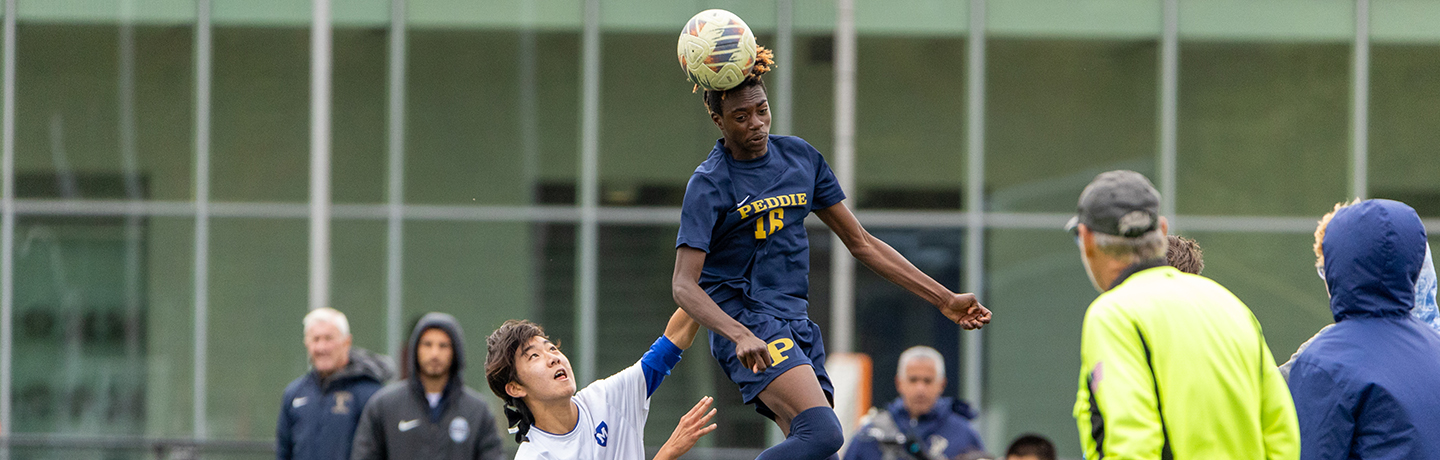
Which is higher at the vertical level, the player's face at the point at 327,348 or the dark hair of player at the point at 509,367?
the dark hair of player at the point at 509,367

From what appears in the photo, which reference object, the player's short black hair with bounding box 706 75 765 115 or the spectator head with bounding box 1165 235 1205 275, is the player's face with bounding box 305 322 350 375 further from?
the spectator head with bounding box 1165 235 1205 275

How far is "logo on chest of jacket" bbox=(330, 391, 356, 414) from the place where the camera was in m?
7.29

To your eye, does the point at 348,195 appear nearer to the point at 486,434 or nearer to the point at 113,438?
the point at 113,438

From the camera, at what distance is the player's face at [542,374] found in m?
4.18

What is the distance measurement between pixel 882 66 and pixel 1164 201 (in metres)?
2.61

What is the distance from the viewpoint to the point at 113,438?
37.4 ft

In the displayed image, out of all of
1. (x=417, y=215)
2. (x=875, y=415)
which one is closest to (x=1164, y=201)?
(x=875, y=415)

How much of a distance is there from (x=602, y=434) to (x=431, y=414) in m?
2.77

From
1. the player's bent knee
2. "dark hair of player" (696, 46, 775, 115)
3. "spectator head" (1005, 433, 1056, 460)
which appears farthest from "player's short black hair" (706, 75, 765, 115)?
"spectator head" (1005, 433, 1056, 460)

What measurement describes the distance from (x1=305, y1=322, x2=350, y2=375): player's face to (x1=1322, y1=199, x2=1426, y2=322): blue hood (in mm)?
5251

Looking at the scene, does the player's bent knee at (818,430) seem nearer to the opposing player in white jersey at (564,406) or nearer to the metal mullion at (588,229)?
the opposing player in white jersey at (564,406)

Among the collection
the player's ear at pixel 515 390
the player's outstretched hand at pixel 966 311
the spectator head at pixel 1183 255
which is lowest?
the player's ear at pixel 515 390

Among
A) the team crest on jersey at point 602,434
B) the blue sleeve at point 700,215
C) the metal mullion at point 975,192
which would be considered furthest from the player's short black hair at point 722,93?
the metal mullion at point 975,192

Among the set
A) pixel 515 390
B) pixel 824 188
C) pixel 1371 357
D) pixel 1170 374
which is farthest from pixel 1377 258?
pixel 515 390
